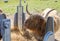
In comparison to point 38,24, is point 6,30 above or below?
above

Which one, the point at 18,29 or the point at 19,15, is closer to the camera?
the point at 18,29

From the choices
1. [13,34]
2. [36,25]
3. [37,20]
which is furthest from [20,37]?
[37,20]

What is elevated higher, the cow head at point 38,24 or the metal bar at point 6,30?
the metal bar at point 6,30

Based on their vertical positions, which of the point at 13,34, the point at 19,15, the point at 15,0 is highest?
the point at 13,34

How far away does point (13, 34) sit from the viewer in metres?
1.74

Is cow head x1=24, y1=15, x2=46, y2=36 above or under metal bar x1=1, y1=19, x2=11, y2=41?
under

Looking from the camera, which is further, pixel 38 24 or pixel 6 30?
pixel 38 24

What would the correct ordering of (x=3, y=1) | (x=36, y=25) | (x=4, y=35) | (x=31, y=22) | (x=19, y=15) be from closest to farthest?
(x=4, y=35), (x=36, y=25), (x=31, y=22), (x=19, y=15), (x=3, y=1)

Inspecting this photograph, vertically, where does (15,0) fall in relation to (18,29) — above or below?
below

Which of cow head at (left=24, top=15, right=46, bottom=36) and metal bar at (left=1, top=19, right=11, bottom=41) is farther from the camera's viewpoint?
cow head at (left=24, top=15, right=46, bottom=36)

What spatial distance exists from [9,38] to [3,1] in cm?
770

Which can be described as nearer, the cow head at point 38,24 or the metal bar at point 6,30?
the metal bar at point 6,30

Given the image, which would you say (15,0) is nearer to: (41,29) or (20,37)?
(41,29)

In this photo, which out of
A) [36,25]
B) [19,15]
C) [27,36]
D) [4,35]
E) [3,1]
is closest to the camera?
[4,35]
